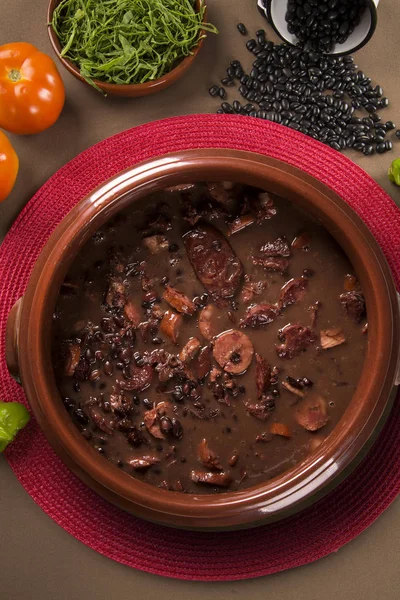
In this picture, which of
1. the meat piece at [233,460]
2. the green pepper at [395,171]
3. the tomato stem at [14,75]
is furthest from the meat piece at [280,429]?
the tomato stem at [14,75]

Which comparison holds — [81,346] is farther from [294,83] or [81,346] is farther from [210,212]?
[294,83]

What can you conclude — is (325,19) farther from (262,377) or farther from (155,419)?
(155,419)

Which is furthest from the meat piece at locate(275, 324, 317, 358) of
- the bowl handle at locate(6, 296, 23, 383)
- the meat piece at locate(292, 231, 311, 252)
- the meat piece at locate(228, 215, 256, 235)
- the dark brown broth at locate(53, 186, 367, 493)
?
the bowl handle at locate(6, 296, 23, 383)

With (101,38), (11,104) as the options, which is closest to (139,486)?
(11,104)

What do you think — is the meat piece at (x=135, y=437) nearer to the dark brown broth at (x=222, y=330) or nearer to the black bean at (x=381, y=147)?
the dark brown broth at (x=222, y=330)

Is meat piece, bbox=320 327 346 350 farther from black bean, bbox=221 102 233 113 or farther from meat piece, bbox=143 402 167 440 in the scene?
black bean, bbox=221 102 233 113

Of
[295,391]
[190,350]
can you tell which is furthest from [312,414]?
[190,350]
